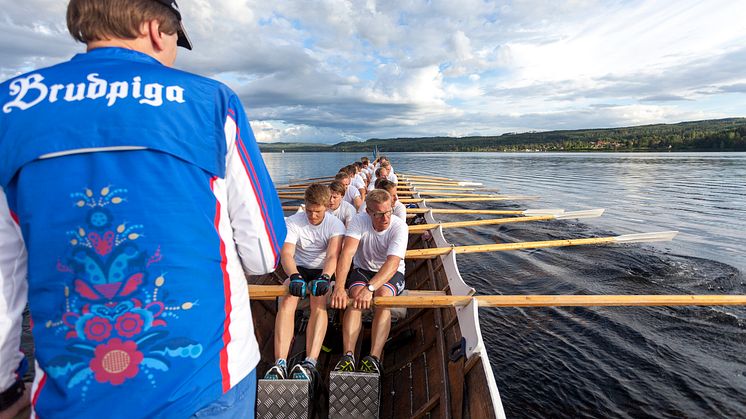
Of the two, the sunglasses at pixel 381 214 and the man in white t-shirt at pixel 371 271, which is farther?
the sunglasses at pixel 381 214

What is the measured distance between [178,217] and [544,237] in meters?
13.2

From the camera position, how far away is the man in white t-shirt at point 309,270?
369cm

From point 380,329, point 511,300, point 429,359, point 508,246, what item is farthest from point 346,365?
point 508,246

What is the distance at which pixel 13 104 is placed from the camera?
3.24 ft

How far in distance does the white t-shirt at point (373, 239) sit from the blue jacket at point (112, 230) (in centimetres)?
352

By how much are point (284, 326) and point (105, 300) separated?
314 cm

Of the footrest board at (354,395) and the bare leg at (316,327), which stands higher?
the bare leg at (316,327)

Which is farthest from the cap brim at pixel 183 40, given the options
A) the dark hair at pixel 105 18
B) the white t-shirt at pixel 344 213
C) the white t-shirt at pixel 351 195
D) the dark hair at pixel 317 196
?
the white t-shirt at pixel 351 195

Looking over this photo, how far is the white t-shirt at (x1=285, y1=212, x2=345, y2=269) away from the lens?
480 centimetres

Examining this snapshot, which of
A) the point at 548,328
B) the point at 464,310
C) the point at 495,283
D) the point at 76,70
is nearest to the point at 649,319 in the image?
the point at 548,328

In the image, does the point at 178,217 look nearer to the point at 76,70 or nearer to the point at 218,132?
the point at 218,132

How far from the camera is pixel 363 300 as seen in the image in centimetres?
377

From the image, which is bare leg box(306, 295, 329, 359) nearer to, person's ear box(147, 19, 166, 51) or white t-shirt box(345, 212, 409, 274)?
white t-shirt box(345, 212, 409, 274)

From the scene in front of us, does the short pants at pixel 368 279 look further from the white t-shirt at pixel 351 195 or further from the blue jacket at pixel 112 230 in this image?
the white t-shirt at pixel 351 195
